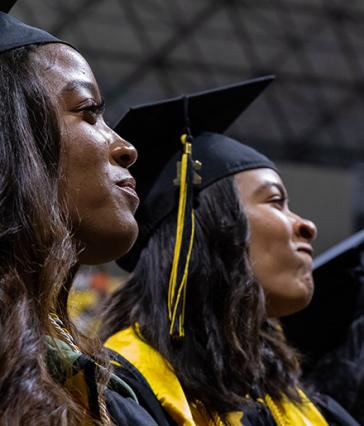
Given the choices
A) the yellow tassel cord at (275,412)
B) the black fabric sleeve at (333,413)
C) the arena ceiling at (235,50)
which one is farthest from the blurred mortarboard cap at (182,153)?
the arena ceiling at (235,50)

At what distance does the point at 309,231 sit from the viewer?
2.25m

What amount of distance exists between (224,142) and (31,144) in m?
1.07

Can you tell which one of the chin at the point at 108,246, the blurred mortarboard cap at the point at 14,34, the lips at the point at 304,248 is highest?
the blurred mortarboard cap at the point at 14,34

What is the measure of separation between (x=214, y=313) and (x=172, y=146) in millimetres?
471

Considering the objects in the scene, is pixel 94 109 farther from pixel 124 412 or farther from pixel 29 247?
pixel 124 412

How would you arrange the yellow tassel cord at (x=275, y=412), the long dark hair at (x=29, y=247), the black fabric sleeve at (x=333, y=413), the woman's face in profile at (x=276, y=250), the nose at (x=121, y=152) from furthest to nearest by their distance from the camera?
1. the black fabric sleeve at (x=333, y=413)
2. the woman's face in profile at (x=276, y=250)
3. the yellow tassel cord at (x=275, y=412)
4. the nose at (x=121, y=152)
5. the long dark hair at (x=29, y=247)

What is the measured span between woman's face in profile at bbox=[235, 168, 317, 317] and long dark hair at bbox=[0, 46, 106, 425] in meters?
0.84

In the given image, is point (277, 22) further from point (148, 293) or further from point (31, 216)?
point (31, 216)

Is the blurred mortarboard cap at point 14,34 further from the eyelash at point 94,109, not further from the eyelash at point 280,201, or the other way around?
the eyelash at point 280,201

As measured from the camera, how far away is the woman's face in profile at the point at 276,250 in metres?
2.17

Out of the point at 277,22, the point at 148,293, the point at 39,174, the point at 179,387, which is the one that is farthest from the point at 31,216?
the point at 277,22

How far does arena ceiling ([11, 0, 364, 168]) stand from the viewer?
30.7 ft

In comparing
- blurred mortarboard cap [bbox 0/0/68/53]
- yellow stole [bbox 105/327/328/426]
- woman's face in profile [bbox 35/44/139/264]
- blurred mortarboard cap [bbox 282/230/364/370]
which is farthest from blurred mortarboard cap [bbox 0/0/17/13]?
blurred mortarboard cap [bbox 282/230/364/370]

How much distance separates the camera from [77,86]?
1465 millimetres
